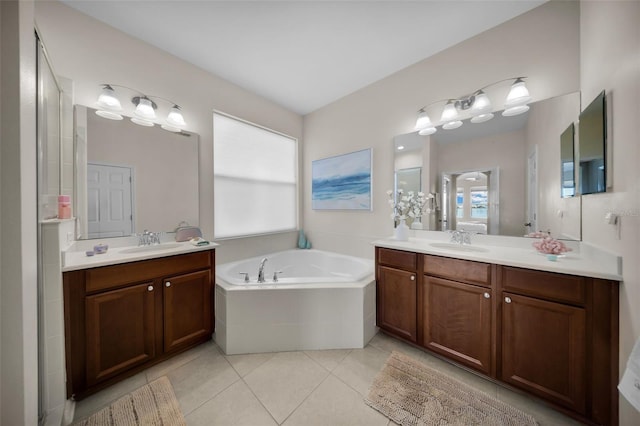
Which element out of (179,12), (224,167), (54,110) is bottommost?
(224,167)

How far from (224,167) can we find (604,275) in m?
3.11

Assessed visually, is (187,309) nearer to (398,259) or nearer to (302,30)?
(398,259)

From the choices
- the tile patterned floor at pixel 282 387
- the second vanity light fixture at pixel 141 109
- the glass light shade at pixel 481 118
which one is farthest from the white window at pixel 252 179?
the glass light shade at pixel 481 118

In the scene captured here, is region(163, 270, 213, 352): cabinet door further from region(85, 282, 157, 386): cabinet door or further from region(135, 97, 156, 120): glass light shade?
region(135, 97, 156, 120): glass light shade

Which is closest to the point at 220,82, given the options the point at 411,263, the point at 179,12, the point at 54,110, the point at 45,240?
the point at 179,12

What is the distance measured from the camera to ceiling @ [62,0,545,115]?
5.31 ft

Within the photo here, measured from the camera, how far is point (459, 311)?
157cm

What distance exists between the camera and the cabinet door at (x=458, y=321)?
4.81 ft

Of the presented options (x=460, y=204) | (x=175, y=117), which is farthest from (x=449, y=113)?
(x=175, y=117)

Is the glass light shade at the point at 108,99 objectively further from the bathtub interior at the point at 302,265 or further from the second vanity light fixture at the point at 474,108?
the second vanity light fixture at the point at 474,108

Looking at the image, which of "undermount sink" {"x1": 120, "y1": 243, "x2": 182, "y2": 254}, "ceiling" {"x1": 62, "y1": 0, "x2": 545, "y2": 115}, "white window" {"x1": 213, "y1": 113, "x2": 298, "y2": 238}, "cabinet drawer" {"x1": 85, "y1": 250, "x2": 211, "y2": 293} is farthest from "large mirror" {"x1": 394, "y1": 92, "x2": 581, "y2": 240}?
"undermount sink" {"x1": 120, "y1": 243, "x2": 182, "y2": 254}

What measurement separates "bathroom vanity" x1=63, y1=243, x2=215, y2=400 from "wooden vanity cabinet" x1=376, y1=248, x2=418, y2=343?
61.6 inches

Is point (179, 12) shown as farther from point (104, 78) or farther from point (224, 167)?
point (224, 167)

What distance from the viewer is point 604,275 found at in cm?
108
